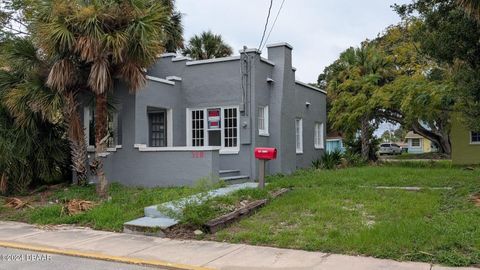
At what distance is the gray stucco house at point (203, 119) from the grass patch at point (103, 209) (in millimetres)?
1362

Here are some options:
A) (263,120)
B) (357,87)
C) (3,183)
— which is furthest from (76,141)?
(357,87)

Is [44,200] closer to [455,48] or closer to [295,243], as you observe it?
[295,243]

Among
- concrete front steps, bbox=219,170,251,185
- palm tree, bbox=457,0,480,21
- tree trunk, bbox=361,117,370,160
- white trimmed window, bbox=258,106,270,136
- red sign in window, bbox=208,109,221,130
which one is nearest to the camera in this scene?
palm tree, bbox=457,0,480,21

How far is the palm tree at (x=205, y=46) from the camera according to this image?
24906mm

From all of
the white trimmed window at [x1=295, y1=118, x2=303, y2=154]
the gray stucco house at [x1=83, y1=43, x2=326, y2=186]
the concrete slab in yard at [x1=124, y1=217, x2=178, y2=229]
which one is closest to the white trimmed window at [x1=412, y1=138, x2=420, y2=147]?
the white trimmed window at [x1=295, y1=118, x2=303, y2=154]

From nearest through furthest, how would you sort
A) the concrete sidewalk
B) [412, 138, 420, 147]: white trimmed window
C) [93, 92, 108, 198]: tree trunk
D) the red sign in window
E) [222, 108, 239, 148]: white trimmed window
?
the concrete sidewalk → [93, 92, 108, 198]: tree trunk → [222, 108, 239, 148]: white trimmed window → the red sign in window → [412, 138, 420, 147]: white trimmed window

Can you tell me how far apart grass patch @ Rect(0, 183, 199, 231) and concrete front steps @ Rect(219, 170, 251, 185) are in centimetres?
214

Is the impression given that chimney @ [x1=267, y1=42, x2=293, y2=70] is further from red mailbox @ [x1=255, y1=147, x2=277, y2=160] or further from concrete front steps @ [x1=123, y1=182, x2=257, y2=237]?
concrete front steps @ [x1=123, y1=182, x2=257, y2=237]

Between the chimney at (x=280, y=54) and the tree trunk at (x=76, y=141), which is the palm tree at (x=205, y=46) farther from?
the tree trunk at (x=76, y=141)

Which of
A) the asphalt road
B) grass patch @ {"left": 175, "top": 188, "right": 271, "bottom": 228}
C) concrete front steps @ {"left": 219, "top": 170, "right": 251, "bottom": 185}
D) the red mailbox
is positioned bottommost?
the asphalt road

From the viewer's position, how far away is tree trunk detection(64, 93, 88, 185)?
1415 centimetres

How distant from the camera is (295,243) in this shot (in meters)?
8.05

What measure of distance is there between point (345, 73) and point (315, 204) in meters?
18.6

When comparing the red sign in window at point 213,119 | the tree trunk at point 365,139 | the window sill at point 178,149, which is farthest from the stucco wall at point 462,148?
the window sill at point 178,149
